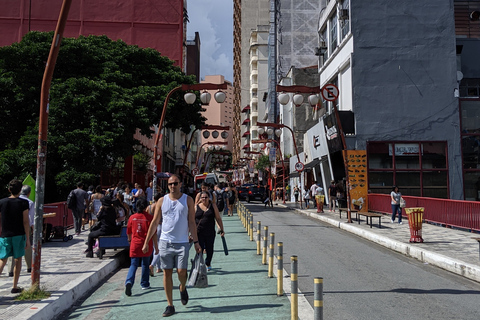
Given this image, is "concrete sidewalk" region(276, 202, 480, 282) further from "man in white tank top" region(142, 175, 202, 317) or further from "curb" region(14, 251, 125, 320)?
"curb" region(14, 251, 125, 320)

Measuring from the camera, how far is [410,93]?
28.7m

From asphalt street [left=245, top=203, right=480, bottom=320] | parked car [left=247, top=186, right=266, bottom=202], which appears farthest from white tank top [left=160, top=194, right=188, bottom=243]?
parked car [left=247, top=186, right=266, bottom=202]

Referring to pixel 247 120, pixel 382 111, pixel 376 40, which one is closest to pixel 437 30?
pixel 376 40

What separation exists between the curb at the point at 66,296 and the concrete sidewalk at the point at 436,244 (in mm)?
7644

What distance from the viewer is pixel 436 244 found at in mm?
13344

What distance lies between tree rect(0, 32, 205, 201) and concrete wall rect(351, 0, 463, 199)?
36.3ft

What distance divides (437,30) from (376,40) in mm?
3795

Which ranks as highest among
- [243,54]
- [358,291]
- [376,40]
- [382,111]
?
[243,54]

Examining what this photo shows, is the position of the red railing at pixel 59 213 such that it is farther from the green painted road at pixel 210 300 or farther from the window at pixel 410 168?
the window at pixel 410 168

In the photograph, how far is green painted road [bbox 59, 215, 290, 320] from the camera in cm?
665

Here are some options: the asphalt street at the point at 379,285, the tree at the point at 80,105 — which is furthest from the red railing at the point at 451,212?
the tree at the point at 80,105

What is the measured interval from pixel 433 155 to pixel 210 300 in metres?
24.2

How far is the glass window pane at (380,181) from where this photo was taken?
2844 centimetres

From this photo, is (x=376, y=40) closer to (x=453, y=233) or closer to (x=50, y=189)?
(x=453, y=233)
